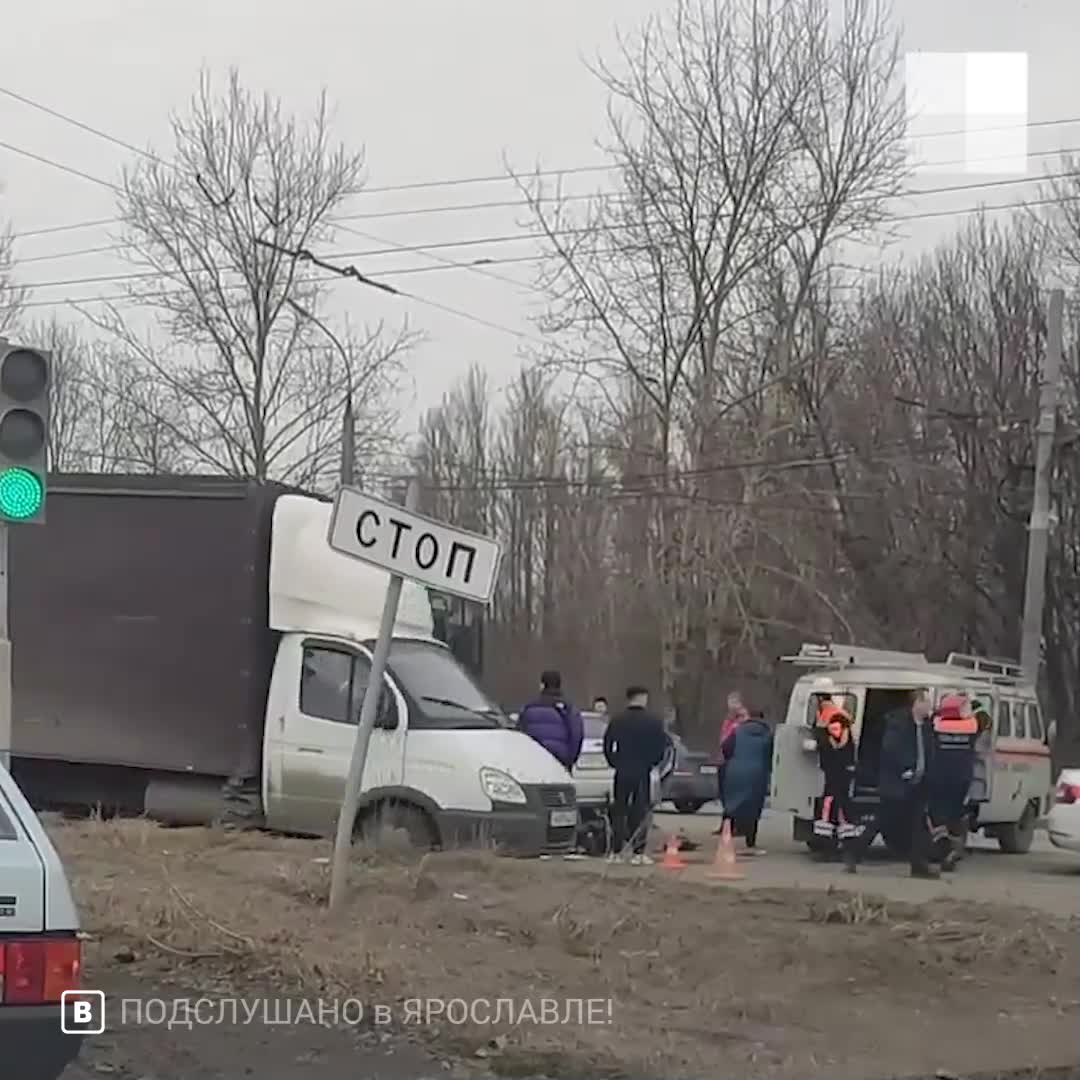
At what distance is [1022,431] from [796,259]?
20.9 feet

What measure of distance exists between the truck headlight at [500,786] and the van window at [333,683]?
1.31 m

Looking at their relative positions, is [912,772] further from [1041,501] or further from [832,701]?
[1041,501]

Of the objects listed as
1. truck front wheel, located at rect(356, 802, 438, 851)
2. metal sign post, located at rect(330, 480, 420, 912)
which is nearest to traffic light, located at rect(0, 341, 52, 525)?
metal sign post, located at rect(330, 480, 420, 912)

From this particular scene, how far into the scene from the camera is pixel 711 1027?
337 inches

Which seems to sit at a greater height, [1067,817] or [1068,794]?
[1068,794]

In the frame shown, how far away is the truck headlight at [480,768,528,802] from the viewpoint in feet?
48.5

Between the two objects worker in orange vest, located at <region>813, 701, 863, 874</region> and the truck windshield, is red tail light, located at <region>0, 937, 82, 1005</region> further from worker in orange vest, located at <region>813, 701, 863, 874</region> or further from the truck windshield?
worker in orange vest, located at <region>813, 701, 863, 874</region>

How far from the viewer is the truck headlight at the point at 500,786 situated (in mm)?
14781

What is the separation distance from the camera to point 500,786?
586 inches

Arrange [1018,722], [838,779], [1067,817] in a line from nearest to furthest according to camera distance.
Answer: [838,779]
[1067,817]
[1018,722]

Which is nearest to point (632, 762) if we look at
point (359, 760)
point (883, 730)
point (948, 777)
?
point (948, 777)

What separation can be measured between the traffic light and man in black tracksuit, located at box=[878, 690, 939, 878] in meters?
9.81

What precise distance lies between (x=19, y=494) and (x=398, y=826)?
5917 mm

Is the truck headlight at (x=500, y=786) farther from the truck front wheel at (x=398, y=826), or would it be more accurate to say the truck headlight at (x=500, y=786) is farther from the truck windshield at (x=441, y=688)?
the truck windshield at (x=441, y=688)
